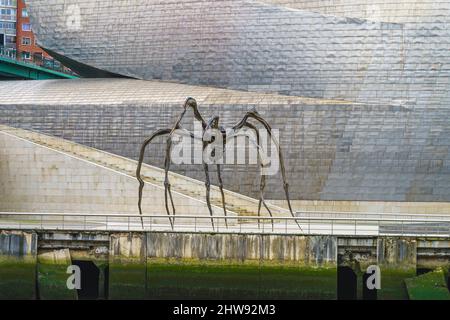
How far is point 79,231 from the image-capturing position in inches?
963

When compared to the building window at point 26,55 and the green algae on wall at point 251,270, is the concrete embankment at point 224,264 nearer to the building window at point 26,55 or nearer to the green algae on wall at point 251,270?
the green algae on wall at point 251,270

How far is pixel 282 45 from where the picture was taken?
32.6 m

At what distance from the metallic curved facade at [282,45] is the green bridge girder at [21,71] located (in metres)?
13.4

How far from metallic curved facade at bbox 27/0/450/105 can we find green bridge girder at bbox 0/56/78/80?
1337 cm

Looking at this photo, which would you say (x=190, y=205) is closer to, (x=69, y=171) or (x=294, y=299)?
(x=69, y=171)

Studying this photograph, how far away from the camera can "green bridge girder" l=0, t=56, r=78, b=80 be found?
48.7 meters

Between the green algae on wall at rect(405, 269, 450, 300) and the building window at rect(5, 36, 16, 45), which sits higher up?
the building window at rect(5, 36, 16, 45)

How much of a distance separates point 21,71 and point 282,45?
21.4 meters

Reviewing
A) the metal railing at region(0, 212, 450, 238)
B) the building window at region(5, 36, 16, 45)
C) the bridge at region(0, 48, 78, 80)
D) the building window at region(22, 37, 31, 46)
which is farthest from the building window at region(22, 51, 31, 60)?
the metal railing at region(0, 212, 450, 238)

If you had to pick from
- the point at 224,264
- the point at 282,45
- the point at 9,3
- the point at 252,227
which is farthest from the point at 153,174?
the point at 9,3

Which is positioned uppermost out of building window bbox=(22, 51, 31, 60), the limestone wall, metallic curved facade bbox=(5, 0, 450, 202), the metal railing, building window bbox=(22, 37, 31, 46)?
building window bbox=(22, 37, 31, 46)

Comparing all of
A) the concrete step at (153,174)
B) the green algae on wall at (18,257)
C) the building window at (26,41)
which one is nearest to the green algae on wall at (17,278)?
the green algae on wall at (18,257)

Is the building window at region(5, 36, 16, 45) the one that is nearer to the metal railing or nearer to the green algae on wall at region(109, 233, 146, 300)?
the metal railing
